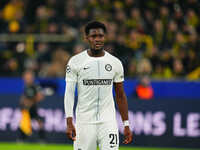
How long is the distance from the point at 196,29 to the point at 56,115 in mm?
4317

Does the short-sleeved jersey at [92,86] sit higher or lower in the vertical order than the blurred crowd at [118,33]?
lower

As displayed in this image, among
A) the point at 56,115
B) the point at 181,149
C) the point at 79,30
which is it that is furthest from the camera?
the point at 79,30

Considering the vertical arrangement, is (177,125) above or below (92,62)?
below

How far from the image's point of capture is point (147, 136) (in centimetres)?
1575

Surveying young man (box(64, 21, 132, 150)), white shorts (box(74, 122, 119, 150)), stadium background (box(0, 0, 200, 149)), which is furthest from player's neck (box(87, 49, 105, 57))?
stadium background (box(0, 0, 200, 149))

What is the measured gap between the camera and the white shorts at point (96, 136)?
7300 millimetres

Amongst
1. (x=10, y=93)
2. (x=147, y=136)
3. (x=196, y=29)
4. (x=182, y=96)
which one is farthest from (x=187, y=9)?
(x=10, y=93)

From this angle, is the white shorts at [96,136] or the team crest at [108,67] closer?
the white shorts at [96,136]

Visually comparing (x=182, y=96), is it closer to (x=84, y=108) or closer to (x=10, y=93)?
(x=10, y=93)

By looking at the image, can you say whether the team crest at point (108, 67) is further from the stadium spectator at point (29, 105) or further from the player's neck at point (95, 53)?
the stadium spectator at point (29, 105)

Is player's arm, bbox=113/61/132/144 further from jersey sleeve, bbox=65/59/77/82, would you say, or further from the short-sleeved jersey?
jersey sleeve, bbox=65/59/77/82

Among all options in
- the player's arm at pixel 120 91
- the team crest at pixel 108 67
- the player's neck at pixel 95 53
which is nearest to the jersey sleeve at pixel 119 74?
the player's arm at pixel 120 91

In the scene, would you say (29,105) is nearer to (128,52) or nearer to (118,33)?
(128,52)

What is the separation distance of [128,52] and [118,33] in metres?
0.71
